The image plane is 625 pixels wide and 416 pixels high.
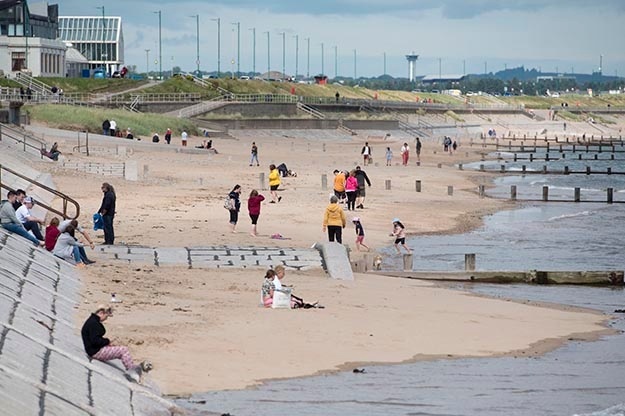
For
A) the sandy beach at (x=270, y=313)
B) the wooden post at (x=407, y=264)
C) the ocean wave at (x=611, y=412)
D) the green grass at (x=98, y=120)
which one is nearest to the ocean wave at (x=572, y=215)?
the sandy beach at (x=270, y=313)

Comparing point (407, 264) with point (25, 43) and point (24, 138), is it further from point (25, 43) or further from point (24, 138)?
point (25, 43)

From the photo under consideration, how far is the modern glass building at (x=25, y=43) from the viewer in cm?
10456

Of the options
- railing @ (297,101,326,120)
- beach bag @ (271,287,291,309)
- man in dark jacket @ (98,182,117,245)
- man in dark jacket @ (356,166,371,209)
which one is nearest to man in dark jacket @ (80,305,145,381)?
beach bag @ (271,287,291,309)

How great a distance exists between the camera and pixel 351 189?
4019cm

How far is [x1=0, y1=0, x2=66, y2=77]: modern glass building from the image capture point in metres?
105

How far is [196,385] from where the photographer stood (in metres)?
16.2

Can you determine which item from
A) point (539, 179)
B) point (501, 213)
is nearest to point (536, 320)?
point (501, 213)

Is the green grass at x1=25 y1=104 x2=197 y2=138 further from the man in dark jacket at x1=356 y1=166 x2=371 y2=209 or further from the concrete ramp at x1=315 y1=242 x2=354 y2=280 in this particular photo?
the concrete ramp at x1=315 y1=242 x2=354 y2=280

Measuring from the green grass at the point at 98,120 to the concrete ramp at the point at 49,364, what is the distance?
51.9 meters

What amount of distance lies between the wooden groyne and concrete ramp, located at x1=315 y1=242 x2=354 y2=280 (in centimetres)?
93

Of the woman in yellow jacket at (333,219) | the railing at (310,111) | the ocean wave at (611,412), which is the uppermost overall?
the railing at (310,111)

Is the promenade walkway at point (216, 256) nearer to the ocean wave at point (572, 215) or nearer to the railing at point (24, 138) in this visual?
the ocean wave at point (572, 215)

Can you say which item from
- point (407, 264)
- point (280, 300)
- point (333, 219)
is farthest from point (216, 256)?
point (280, 300)

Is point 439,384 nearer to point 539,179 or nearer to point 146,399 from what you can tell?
point 146,399
